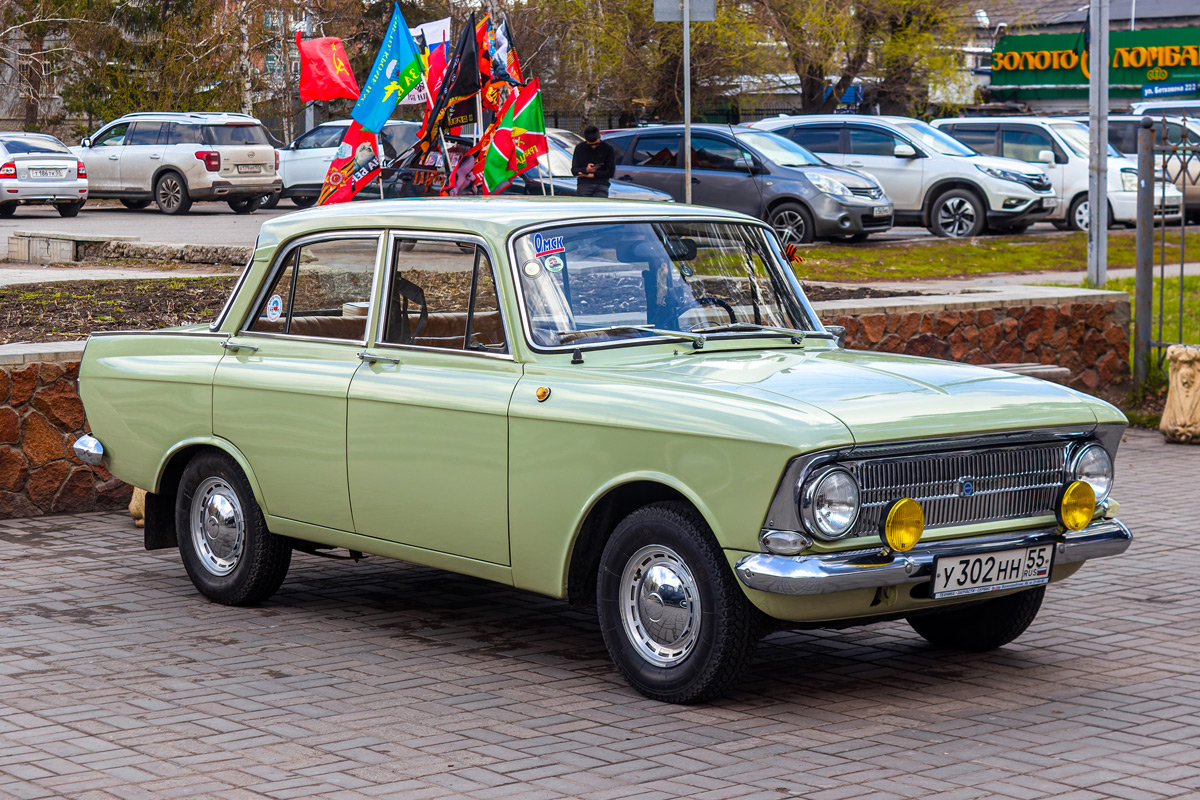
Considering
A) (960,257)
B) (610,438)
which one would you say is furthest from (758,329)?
(960,257)

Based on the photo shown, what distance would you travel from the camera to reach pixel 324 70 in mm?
14531

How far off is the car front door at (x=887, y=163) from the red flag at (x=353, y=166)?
11.8 m

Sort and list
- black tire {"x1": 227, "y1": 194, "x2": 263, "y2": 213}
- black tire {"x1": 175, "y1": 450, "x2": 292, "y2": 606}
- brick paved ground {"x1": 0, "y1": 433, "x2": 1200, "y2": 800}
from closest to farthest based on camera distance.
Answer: brick paved ground {"x1": 0, "y1": 433, "x2": 1200, "y2": 800} < black tire {"x1": 175, "y1": 450, "x2": 292, "y2": 606} < black tire {"x1": 227, "y1": 194, "x2": 263, "y2": 213}

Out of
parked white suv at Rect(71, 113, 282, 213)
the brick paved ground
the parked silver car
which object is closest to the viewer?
the brick paved ground

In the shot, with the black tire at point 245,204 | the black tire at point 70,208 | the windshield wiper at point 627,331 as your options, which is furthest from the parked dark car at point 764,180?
the windshield wiper at point 627,331

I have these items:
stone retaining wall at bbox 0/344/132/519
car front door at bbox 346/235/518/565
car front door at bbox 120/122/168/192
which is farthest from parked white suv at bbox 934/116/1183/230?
car front door at bbox 346/235/518/565

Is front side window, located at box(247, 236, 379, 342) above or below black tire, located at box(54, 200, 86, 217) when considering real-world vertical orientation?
below

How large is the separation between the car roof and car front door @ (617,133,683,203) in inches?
584

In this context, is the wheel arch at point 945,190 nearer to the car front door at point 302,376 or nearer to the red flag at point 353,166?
the red flag at point 353,166

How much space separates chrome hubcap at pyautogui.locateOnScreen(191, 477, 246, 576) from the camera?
22.5ft

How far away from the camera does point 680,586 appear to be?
520cm

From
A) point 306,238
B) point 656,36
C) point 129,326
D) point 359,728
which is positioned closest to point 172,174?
point 656,36

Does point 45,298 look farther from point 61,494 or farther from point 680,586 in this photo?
point 680,586

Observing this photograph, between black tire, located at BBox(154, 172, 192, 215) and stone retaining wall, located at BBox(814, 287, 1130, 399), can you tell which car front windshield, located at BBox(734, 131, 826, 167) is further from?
black tire, located at BBox(154, 172, 192, 215)
